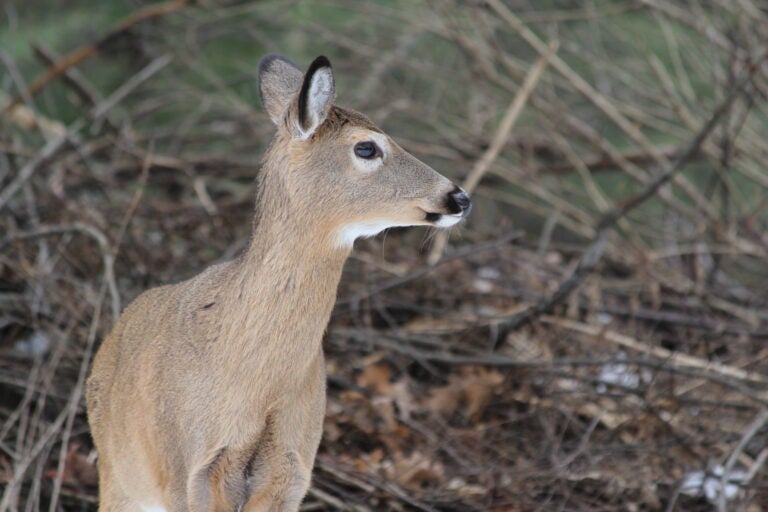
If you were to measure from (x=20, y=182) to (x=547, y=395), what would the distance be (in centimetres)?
285

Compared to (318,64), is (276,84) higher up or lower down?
higher up

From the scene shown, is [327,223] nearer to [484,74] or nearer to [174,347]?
[174,347]

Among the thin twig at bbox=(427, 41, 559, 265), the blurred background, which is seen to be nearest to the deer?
the blurred background

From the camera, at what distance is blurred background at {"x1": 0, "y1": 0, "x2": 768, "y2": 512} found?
180 inches

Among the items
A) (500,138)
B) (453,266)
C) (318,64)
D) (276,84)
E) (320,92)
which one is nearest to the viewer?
(318,64)

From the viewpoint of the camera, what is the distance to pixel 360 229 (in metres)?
3.09

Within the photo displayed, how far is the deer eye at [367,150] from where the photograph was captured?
3.09 meters

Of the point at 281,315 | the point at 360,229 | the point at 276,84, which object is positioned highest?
the point at 276,84

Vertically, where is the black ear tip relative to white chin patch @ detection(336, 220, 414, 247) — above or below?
above

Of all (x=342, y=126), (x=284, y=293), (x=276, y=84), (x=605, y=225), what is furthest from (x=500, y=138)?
→ (x=284, y=293)

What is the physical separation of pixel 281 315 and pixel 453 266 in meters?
3.32

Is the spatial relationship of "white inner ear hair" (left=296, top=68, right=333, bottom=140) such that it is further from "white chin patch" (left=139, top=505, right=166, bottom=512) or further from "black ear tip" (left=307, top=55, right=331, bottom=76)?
"white chin patch" (left=139, top=505, right=166, bottom=512)

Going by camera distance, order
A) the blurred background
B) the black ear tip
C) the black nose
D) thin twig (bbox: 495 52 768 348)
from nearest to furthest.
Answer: the black ear tip < the black nose < the blurred background < thin twig (bbox: 495 52 768 348)

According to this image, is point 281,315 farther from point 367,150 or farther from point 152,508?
point 152,508
